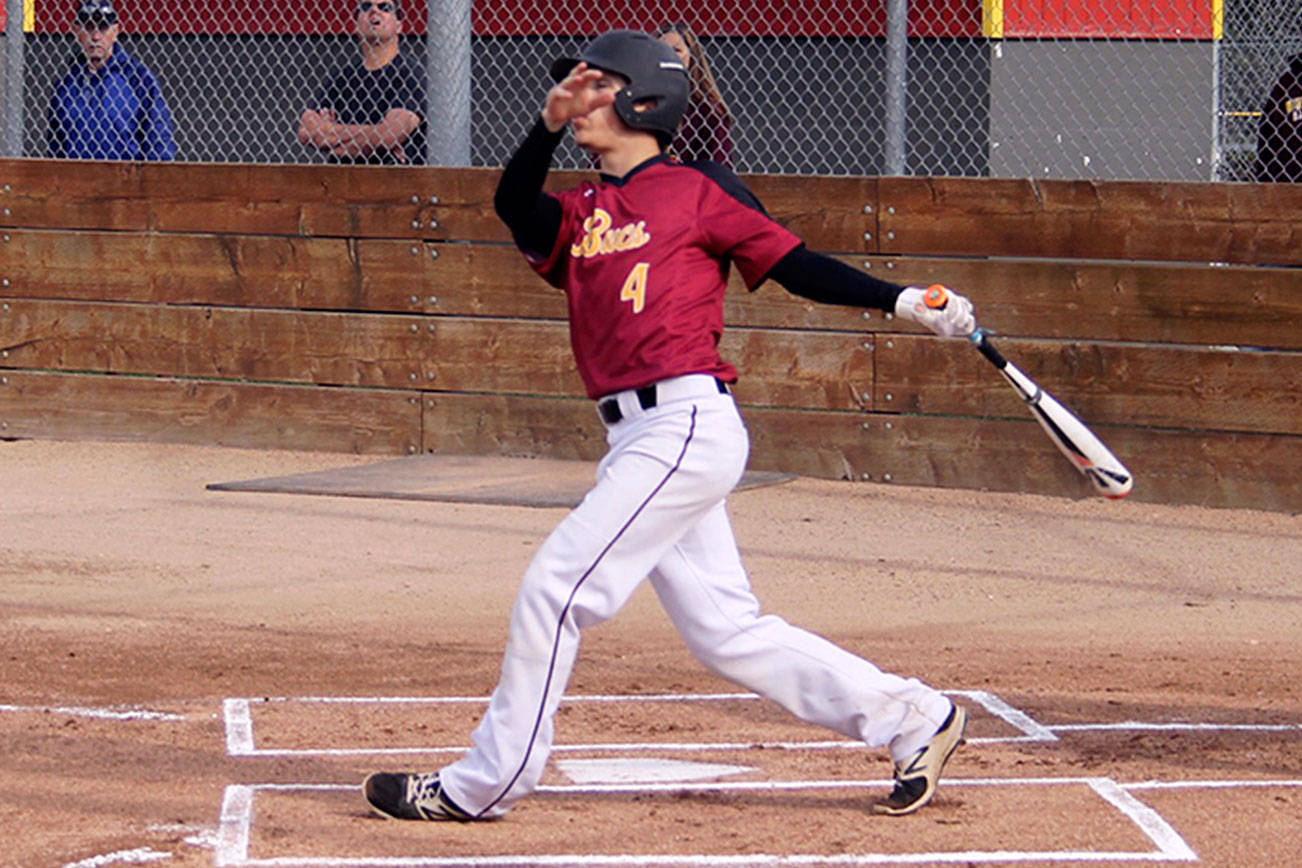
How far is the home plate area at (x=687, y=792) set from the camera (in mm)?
3865

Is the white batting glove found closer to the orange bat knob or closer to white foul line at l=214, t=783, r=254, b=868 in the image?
the orange bat knob

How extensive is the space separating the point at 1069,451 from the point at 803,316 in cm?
463

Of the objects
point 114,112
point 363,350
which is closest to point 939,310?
point 363,350

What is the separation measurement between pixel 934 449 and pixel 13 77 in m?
4.74

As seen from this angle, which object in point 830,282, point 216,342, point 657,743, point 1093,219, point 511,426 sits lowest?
point 511,426

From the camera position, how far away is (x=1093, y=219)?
822 cm

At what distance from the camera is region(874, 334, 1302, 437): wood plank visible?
26.2ft

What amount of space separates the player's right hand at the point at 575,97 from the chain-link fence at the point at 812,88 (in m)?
5.06

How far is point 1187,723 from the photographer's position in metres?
5.14

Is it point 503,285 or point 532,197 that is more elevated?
point 532,197

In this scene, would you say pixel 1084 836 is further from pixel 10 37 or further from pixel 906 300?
pixel 10 37

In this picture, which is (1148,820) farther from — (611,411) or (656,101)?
(656,101)

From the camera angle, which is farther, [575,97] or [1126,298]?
[1126,298]

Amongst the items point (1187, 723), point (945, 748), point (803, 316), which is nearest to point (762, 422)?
point (803, 316)
